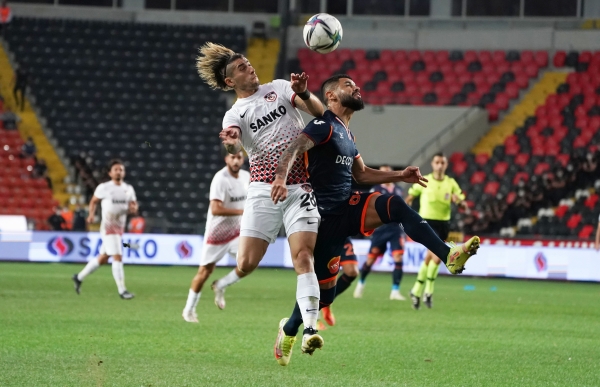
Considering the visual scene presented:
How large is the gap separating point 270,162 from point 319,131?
1.81 feet

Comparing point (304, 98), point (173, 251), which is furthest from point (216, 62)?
point (173, 251)

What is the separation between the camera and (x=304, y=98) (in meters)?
7.87

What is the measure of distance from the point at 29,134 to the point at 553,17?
17263mm

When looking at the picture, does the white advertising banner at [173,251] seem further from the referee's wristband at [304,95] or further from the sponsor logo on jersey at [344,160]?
the referee's wristband at [304,95]

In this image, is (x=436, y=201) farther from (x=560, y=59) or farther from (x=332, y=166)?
(x=560, y=59)

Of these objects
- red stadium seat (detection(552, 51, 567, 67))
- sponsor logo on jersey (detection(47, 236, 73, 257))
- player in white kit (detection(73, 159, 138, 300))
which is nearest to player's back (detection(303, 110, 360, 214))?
player in white kit (detection(73, 159, 138, 300))

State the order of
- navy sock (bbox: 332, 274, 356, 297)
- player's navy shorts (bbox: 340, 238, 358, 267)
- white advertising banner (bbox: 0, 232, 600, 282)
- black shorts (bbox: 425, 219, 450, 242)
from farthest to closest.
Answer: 1. white advertising banner (bbox: 0, 232, 600, 282)
2. black shorts (bbox: 425, 219, 450, 242)
3. player's navy shorts (bbox: 340, 238, 358, 267)
4. navy sock (bbox: 332, 274, 356, 297)

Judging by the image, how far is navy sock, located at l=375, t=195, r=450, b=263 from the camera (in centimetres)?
748

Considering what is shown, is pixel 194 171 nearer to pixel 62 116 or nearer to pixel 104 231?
pixel 62 116

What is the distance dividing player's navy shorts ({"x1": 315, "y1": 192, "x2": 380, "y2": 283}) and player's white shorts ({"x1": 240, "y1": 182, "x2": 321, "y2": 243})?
0.19 m

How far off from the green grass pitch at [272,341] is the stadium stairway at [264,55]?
1687cm

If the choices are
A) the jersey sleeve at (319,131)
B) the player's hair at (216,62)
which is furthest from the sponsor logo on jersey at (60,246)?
the jersey sleeve at (319,131)

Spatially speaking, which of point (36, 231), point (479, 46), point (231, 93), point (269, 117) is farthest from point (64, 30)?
point (269, 117)

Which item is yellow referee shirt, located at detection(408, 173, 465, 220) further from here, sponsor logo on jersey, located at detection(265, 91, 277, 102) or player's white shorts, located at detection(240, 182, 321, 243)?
player's white shorts, located at detection(240, 182, 321, 243)
